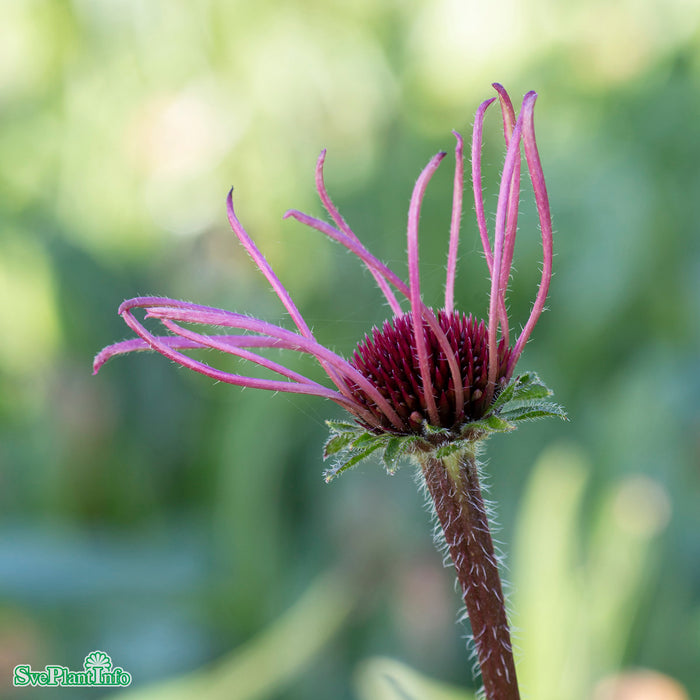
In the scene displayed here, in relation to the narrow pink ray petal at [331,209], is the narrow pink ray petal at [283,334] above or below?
below

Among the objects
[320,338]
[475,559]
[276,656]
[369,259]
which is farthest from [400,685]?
[320,338]

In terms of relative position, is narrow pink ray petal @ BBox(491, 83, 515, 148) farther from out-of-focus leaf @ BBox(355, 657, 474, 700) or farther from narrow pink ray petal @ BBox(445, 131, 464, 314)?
out-of-focus leaf @ BBox(355, 657, 474, 700)

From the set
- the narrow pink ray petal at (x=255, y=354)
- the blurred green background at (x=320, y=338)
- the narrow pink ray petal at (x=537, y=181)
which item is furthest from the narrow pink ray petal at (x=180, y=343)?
the blurred green background at (x=320, y=338)

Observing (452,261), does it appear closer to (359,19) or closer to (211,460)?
(211,460)

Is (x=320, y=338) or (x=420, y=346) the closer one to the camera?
(x=420, y=346)

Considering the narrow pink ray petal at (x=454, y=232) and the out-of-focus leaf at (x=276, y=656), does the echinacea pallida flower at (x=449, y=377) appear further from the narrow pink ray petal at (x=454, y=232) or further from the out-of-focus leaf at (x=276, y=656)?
the out-of-focus leaf at (x=276, y=656)

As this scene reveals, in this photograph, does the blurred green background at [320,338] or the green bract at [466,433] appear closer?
the green bract at [466,433]

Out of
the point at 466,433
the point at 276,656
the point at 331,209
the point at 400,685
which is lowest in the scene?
the point at 276,656

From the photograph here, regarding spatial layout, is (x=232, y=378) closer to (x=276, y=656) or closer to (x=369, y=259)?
(x=369, y=259)

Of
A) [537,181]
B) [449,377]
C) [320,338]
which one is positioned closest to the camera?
[537,181]
